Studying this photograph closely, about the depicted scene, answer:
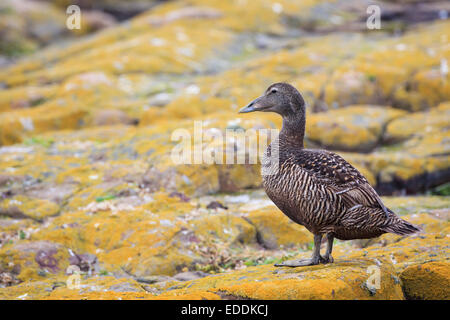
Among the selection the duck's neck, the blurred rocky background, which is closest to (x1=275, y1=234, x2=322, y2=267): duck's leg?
the blurred rocky background

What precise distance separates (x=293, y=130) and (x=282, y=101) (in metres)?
0.46

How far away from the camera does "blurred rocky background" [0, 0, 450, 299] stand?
646cm

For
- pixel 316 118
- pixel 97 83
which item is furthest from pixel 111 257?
pixel 97 83

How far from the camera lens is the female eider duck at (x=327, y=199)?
19.1 ft

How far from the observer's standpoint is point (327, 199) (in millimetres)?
5840

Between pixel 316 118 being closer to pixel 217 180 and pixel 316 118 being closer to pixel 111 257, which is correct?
pixel 217 180

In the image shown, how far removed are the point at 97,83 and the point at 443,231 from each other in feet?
40.4

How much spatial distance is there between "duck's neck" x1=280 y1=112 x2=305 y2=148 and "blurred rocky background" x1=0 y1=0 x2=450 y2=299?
5.99ft

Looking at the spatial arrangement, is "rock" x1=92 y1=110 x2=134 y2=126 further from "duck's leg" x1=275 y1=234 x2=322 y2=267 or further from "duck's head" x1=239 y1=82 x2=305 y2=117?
"duck's leg" x1=275 y1=234 x2=322 y2=267

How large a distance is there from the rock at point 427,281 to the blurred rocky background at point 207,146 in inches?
0.7

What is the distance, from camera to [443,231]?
24.5 feet

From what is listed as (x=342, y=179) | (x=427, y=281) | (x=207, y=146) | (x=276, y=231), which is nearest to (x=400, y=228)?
(x=427, y=281)

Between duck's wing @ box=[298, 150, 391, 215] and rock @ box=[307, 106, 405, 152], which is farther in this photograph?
rock @ box=[307, 106, 405, 152]

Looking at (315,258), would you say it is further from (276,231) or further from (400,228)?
(276,231)
